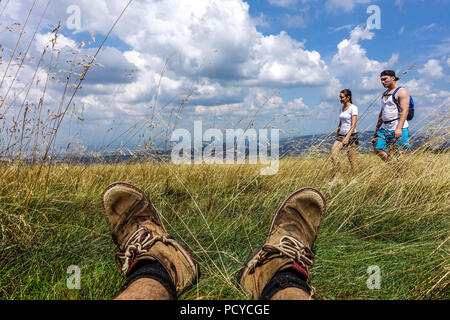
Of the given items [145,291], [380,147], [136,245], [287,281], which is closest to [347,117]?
[380,147]

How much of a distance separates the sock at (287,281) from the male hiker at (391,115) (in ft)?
9.39

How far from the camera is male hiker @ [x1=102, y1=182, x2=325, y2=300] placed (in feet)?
3.82

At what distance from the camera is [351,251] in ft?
5.17

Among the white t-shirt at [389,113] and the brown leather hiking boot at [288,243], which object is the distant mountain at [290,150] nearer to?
the white t-shirt at [389,113]

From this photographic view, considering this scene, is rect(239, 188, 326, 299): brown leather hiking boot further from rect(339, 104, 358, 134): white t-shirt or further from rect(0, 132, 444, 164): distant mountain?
rect(339, 104, 358, 134): white t-shirt

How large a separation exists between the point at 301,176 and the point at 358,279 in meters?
1.31

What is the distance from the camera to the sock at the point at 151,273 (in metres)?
1.17

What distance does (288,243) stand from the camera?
4.94 feet

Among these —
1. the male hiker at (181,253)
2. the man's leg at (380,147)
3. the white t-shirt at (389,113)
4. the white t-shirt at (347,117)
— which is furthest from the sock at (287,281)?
the white t-shirt at (347,117)

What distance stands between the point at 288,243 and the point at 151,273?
81 centimetres

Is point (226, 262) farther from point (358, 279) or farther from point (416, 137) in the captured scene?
A: point (416, 137)

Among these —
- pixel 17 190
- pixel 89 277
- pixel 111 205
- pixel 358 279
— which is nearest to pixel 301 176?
pixel 358 279

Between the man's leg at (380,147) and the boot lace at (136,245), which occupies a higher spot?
the man's leg at (380,147)

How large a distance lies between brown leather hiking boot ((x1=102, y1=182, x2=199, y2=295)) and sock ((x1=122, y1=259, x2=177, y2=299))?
0.07ft
